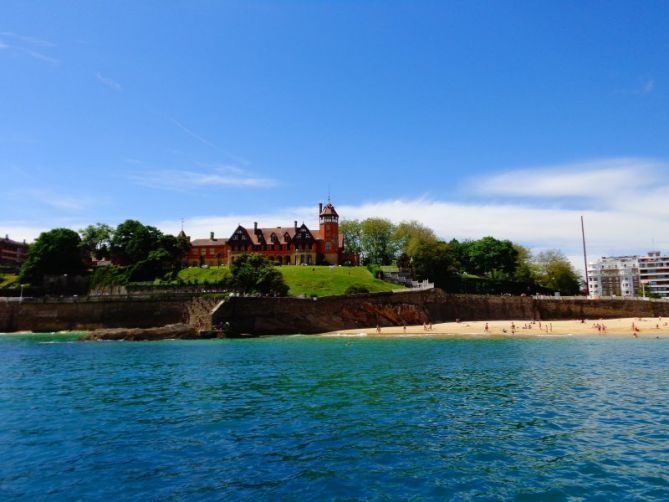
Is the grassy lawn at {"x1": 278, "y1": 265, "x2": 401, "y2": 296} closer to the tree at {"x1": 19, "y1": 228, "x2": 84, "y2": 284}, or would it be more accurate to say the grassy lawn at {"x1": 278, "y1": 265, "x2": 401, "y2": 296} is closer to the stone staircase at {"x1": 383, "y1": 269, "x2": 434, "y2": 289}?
the stone staircase at {"x1": 383, "y1": 269, "x2": 434, "y2": 289}

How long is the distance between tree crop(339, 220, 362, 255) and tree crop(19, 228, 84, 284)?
61225mm

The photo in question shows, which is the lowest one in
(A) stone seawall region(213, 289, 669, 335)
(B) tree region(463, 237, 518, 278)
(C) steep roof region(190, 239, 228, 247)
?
(A) stone seawall region(213, 289, 669, 335)

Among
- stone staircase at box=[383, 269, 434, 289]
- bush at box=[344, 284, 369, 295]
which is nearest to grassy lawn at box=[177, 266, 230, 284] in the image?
bush at box=[344, 284, 369, 295]

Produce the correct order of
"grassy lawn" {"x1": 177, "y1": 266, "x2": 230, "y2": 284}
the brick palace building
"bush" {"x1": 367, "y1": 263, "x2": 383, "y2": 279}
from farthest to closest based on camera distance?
1. the brick palace building
2. "bush" {"x1": 367, "y1": 263, "x2": 383, "y2": 279}
3. "grassy lawn" {"x1": 177, "y1": 266, "x2": 230, "y2": 284}

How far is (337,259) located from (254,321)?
4434 cm

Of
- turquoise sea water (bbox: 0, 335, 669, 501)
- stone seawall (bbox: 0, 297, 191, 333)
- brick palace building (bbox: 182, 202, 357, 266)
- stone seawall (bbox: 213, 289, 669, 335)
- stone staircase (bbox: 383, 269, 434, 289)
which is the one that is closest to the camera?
turquoise sea water (bbox: 0, 335, 669, 501)

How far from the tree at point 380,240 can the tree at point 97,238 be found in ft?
196

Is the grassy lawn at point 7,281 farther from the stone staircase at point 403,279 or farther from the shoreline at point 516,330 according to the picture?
the stone staircase at point 403,279

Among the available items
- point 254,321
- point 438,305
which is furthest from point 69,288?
point 438,305

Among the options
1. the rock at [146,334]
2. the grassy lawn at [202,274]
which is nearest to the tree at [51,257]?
the grassy lawn at [202,274]

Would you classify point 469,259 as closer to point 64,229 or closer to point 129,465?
point 64,229

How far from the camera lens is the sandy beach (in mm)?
66250

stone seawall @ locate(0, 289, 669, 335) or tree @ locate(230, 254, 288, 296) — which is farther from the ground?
tree @ locate(230, 254, 288, 296)

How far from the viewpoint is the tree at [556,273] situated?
386 ft
